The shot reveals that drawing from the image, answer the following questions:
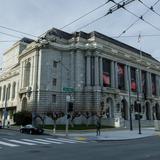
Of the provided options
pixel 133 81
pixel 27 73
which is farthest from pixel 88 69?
pixel 133 81

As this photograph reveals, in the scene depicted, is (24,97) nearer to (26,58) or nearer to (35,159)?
(26,58)

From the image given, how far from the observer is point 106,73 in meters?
68.8

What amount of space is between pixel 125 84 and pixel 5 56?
47.8m

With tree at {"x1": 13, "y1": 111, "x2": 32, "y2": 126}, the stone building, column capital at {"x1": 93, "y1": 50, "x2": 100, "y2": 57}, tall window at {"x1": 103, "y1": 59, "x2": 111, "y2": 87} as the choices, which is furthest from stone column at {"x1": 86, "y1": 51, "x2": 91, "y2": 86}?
tree at {"x1": 13, "y1": 111, "x2": 32, "y2": 126}

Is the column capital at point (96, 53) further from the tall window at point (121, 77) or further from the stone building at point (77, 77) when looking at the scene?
the tall window at point (121, 77)

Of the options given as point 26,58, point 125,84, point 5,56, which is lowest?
point 125,84

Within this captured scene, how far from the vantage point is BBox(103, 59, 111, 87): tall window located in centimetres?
6770

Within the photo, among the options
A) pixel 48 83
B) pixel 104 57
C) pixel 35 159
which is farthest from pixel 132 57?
pixel 35 159

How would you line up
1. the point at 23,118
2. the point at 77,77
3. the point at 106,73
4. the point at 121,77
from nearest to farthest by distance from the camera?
the point at 23,118 < the point at 77,77 < the point at 106,73 < the point at 121,77

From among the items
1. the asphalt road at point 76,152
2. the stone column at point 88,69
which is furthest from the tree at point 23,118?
the asphalt road at point 76,152

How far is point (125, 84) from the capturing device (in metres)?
74.4

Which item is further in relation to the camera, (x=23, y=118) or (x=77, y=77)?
(x=77, y=77)

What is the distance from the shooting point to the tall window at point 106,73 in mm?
67700

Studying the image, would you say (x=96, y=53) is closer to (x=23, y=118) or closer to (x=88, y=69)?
(x=88, y=69)
